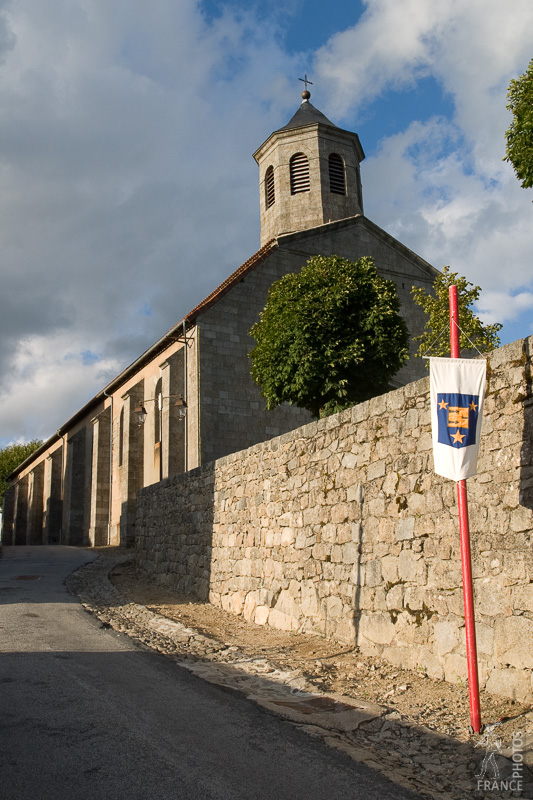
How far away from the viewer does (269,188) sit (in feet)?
91.3

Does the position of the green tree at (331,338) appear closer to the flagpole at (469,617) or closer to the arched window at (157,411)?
the arched window at (157,411)

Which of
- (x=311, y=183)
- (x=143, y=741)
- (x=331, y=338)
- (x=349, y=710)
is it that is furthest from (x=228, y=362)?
(x=143, y=741)

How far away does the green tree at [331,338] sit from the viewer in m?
15.8

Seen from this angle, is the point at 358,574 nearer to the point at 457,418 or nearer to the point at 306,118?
the point at 457,418

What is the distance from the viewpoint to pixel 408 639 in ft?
21.7

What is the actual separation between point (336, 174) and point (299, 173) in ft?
4.97

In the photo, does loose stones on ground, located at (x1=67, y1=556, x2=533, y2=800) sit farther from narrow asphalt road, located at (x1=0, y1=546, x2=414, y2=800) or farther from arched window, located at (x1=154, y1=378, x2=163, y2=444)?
arched window, located at (x1=154, y1=378, x2=163, y2=444)

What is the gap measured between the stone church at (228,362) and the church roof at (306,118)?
0.07 m

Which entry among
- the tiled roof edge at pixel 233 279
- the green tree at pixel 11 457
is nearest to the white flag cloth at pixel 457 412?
the tiled roof edge at pixel 233 279

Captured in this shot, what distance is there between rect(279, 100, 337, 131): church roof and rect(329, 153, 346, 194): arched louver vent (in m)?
1.37

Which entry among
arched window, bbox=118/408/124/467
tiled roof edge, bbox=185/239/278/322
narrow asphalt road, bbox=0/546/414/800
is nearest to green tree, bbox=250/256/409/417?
tiled roof edge, bbox=185/239/278/322

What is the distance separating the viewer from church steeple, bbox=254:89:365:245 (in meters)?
26.5

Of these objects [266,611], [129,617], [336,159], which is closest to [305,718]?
[266,611]

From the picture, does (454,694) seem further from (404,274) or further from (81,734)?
(404,274)
